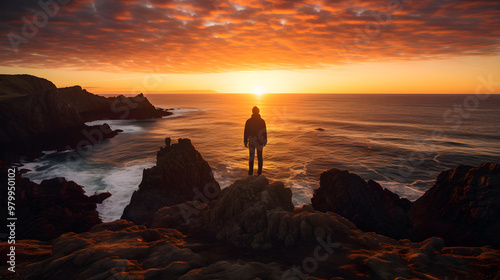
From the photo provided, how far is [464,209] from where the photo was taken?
1109cm

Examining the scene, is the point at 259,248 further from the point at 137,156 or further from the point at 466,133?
the point at 466,133

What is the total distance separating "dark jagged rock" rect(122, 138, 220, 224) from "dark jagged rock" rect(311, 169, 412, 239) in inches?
347

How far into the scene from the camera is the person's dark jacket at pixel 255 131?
11.3m

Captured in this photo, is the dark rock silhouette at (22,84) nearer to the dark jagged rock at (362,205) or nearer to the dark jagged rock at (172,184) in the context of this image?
the dark jagged rock at (172,184)

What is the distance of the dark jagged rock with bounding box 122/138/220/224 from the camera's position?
51.2 feet

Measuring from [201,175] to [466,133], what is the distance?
211 feet

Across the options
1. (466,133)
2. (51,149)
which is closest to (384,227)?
(51,149)

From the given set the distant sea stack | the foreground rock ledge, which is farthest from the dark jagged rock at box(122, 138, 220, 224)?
the distant sea stack

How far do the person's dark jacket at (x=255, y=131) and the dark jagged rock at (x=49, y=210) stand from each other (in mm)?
12364

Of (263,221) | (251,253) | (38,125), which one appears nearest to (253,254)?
(251,253)

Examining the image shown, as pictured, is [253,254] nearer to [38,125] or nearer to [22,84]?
[38,125]

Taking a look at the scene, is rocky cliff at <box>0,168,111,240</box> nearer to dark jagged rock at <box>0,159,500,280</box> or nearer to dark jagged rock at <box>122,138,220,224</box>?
dark jagged rock at <box>122,138,220,224</box>

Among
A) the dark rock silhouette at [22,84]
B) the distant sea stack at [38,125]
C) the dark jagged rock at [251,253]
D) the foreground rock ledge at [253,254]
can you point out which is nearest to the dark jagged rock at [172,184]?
the dark jagged rock at [251,253]

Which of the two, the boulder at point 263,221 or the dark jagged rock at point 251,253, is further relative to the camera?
the boulder at point 263,221
